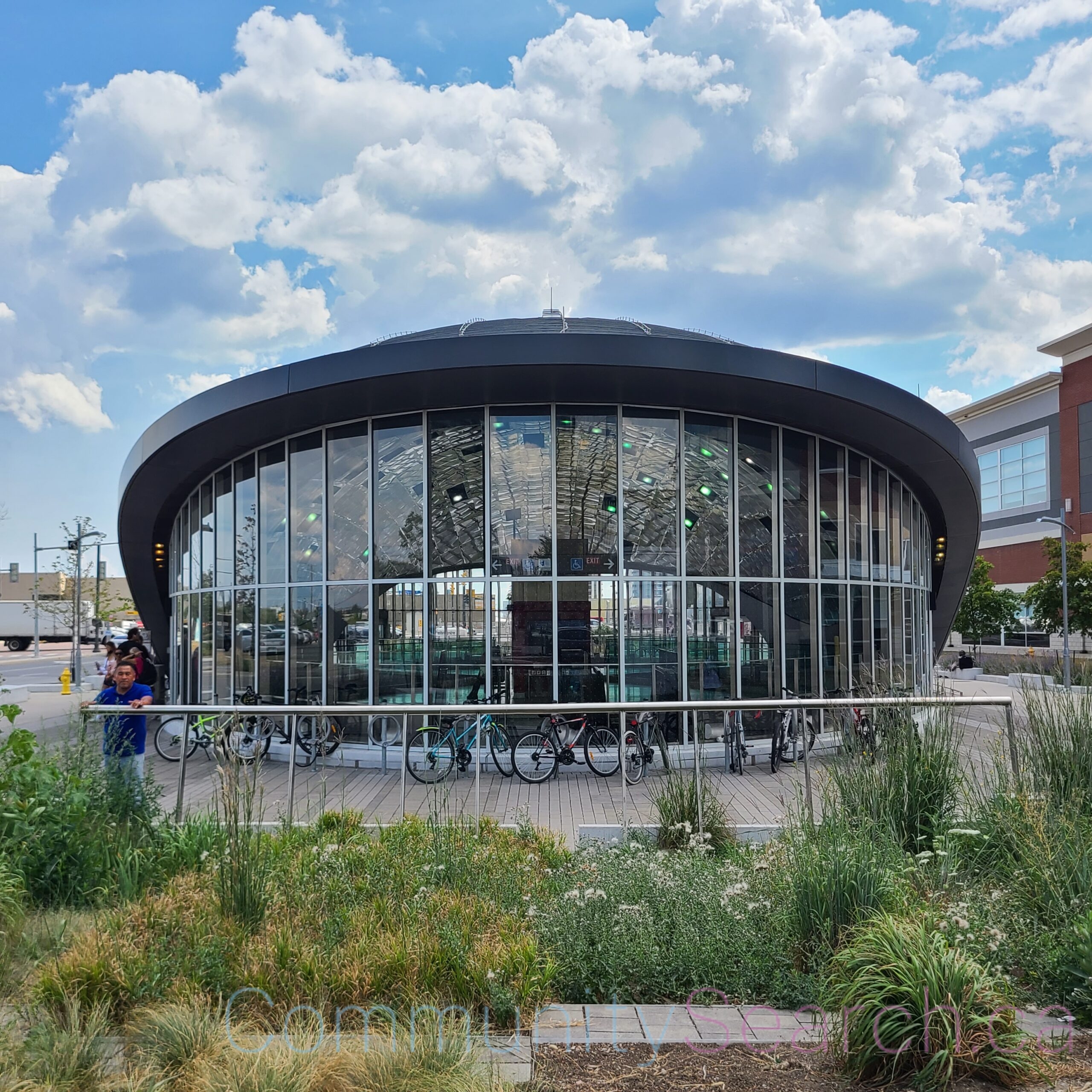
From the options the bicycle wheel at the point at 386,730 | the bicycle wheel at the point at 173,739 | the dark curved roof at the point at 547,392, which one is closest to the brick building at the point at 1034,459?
the dark curved roof at the point at 547,392

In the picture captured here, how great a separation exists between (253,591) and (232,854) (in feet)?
36.1

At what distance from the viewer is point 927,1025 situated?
3.24m

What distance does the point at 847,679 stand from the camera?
14398 mm

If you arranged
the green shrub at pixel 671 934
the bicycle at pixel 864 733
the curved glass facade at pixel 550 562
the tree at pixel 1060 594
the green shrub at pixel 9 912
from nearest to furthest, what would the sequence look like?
1. the green shrub at pixel 671 934
2. the green shrub at pixel 9 912
3. the bicycle at pixel 864 733
4. the curved glass facade at pixel 550 562
5. the tree at pixel 1060 594

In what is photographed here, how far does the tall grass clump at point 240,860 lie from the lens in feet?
14.6

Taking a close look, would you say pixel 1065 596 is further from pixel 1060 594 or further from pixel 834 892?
pixel 834 892

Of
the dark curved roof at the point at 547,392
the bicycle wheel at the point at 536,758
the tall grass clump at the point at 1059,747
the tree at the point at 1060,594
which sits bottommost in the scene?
the bicycle wheel at the point at 536,758

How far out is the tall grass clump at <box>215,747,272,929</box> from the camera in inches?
176

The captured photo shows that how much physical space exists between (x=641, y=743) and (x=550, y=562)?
4.67 metres

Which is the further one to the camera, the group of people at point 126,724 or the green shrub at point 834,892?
the group of people at point 126,724

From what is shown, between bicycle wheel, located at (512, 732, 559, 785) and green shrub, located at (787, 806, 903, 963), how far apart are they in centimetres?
633

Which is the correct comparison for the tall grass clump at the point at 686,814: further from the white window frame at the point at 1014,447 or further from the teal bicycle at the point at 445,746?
the white window frame at the point at 1014,447

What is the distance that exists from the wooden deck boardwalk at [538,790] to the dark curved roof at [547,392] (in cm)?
557

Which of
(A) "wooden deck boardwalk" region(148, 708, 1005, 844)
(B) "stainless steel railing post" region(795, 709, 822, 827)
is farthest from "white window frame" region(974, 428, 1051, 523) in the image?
(B) "stainless steel railing post" region(795, 709, 822, 827)
